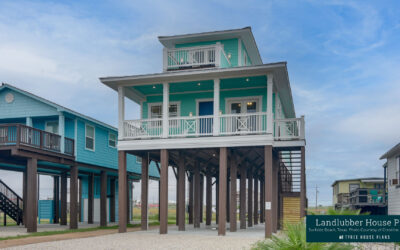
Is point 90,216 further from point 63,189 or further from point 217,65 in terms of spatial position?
point 217,65

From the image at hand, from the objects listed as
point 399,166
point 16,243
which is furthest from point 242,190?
point 16,243

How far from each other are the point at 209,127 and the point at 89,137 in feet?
32.6

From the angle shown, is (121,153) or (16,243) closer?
(16,243)

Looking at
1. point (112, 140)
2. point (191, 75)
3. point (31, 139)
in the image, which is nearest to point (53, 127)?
point (31, 139)

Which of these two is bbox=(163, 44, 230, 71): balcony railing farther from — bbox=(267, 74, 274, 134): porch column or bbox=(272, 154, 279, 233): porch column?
bbox=(272, 154, 279, 233): porch column

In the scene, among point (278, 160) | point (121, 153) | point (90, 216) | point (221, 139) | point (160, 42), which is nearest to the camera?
point (221, 139)

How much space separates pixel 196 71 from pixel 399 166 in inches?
562

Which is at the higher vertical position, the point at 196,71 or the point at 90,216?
the point at 196,71

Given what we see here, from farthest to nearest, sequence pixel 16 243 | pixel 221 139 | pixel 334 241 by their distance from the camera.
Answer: pixel 221 139
pixel 16 243
pixel 334 241

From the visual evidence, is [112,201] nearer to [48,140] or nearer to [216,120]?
[48,140]

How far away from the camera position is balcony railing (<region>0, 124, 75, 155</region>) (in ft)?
72.1

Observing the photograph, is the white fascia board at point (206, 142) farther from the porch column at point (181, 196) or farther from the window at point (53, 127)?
the window at point (53, 127)

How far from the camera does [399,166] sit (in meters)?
27.0

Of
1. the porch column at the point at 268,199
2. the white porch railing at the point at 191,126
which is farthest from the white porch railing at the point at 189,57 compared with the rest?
the porch column at the point at 268,199
